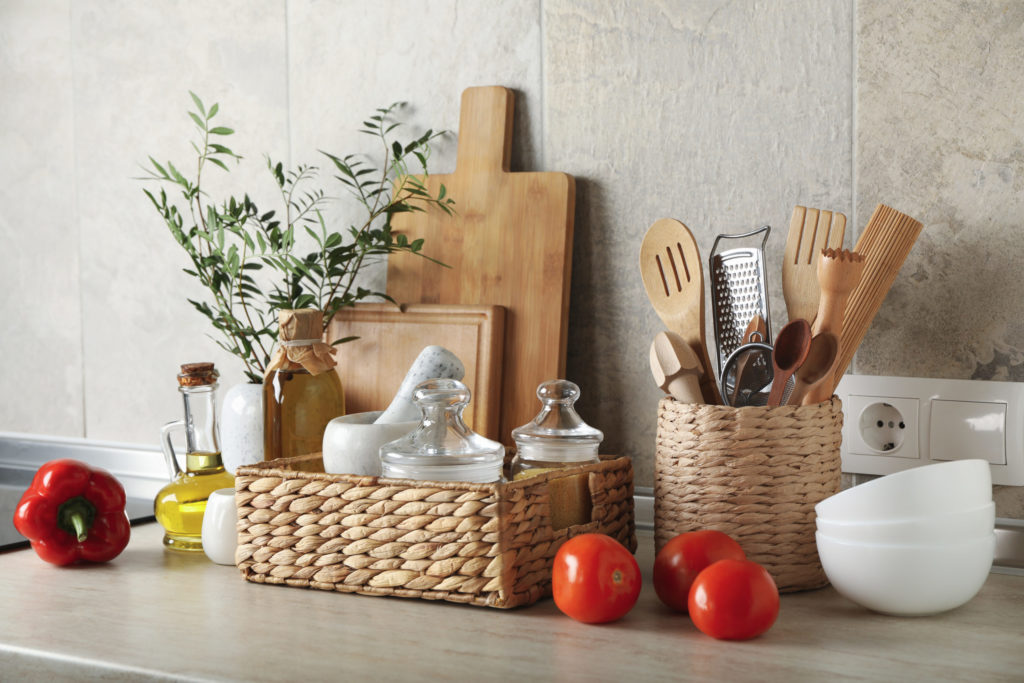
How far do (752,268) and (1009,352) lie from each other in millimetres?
259

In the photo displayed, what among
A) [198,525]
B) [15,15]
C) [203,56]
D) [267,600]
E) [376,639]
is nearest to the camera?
[376,639]

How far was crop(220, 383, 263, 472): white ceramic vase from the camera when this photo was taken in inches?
47.3

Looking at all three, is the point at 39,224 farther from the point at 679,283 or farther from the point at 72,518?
the point at 679,283

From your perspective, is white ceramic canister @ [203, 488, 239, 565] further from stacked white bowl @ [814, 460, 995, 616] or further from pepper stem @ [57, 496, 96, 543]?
stacked white bowl @ [814, 460, 995, 616]

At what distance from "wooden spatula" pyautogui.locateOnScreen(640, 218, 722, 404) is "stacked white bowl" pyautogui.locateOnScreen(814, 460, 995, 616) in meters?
0.19

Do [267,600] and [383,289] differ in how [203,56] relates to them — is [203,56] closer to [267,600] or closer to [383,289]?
[383,289]

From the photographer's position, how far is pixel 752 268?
951 millimetres

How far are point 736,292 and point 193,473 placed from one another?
2.05ft

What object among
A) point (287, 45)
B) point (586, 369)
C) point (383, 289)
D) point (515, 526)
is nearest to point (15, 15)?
point (287, 45)

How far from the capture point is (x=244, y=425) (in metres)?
1.20

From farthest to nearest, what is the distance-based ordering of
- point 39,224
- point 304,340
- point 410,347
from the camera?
point 39,224, point 410,347, point 304,340

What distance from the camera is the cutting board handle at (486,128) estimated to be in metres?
1.16

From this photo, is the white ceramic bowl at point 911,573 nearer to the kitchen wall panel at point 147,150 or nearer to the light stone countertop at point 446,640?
the light stone countertop at point 446,640

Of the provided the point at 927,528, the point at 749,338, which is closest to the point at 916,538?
the point at 927,528
